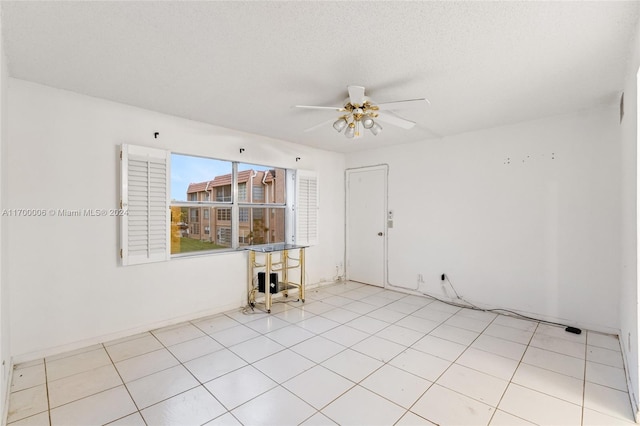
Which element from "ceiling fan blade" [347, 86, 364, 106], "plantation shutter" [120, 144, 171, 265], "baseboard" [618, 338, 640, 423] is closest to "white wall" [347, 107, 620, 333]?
"baseboard" [618, 338, 640, 423]

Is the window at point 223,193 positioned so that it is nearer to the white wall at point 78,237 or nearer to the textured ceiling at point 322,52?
the white wall at point 78,237

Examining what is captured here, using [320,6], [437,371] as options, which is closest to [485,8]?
[320,6]

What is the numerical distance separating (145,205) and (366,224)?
135 inches

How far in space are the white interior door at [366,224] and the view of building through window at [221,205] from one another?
1.36m

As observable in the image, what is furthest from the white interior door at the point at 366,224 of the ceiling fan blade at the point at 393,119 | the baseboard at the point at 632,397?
the baseboard at the point at 632,397

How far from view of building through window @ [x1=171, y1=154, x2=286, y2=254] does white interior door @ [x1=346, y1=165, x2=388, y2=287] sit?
1.36m

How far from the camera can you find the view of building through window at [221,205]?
3576 millimetres

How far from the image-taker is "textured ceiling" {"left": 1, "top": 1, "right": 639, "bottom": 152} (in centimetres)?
166

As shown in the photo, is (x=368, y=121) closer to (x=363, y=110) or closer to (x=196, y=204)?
(x=363, y=110)

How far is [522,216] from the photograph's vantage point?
363 cm

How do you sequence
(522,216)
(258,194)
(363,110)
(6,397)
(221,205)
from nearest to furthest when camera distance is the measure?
(6,397), (363,110), (522,216), (221,205), (258,194)

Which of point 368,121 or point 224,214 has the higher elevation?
point 368,121

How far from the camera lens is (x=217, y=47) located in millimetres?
2021

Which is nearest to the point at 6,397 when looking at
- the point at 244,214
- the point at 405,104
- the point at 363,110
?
the point at 244,214
